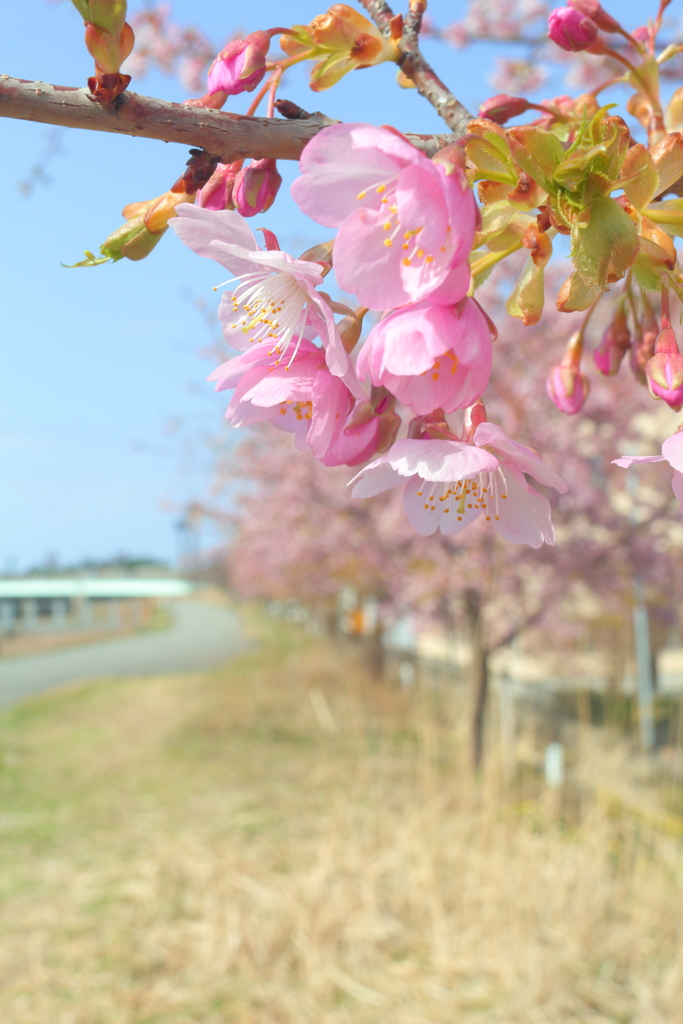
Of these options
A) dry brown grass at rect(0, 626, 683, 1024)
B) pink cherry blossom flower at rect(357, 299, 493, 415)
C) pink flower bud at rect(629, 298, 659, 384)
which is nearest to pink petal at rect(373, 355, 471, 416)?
pink cherry blossom flower at rect(357, 299, 493, 415)

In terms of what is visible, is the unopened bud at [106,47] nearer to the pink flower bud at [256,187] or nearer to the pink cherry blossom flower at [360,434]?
the pink flower bud at [256,187]

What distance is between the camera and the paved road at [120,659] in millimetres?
12055

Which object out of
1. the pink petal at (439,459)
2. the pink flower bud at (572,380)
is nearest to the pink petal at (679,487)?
the pink petal at (439,459)

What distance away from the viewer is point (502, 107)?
2.04 feet

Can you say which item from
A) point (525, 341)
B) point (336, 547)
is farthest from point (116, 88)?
point (336, 547)

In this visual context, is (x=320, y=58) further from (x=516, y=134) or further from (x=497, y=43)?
(x=497, y=43)

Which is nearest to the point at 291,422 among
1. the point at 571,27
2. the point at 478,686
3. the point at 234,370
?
the point at 234,370

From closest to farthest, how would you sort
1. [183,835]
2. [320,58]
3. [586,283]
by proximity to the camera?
[586,283]
[320,58]
[183,835]

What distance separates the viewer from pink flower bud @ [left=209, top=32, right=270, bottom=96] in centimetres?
54

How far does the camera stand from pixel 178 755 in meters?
7.27

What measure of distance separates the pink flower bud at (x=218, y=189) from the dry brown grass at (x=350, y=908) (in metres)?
3.05

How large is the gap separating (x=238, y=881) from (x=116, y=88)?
12.6ft

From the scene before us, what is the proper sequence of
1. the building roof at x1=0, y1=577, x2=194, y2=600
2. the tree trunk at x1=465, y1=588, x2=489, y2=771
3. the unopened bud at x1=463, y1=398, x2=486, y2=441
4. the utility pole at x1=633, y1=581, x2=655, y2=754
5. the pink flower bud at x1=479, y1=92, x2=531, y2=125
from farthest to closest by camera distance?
the building roof at x1=0, y1=577, x2=194, y2=600, the utility pole at x1=633, y1=581, x2=655, y2=754, the tree trunk at x1=465, y1=588, x2=489, y2=771, the pink flower bud at x1=479, y1=92, x2=531, y2=125, the unopened bud at x1=463, y1=398, x2=486, y2=441

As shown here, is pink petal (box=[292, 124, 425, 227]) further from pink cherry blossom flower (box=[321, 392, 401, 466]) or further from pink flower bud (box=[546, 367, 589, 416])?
pink flower bud (box=[546, 367, 589, 416])
